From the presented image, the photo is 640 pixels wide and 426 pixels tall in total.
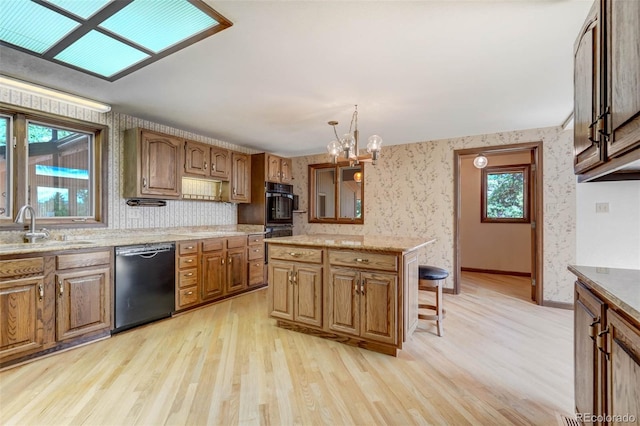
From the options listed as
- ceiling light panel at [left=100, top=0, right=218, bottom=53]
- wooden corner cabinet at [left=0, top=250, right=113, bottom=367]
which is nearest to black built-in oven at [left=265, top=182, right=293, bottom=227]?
wooden corner cabinet at [left=0, top=250, right=113, bottom=367]

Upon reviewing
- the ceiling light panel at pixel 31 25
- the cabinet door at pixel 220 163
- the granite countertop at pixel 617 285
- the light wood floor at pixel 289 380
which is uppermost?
the ceiling light panel at pixel 31 25

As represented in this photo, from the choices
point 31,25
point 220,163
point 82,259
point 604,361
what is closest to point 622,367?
point 604,361

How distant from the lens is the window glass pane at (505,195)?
564 cm

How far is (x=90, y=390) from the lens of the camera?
195 centimetres

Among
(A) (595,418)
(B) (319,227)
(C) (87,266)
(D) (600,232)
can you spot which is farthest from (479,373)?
(B) (319,227)

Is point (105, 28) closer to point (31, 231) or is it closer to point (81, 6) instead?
point (81, 6)

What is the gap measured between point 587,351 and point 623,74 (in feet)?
3.94

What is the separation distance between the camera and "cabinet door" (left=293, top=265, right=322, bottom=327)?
107 inches

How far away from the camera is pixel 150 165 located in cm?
348

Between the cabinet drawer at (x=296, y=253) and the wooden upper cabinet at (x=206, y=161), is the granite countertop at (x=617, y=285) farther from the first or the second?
the wooden upper cabinet at (x=206, y=161)

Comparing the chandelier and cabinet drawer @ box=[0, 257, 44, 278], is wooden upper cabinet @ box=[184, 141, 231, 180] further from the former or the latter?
the chandelier

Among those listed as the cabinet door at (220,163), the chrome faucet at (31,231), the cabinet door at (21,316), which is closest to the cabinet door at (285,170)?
the cabinet door at (220,163)

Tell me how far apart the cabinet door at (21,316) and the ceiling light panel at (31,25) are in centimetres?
174

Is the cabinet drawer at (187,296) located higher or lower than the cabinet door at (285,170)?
lower
